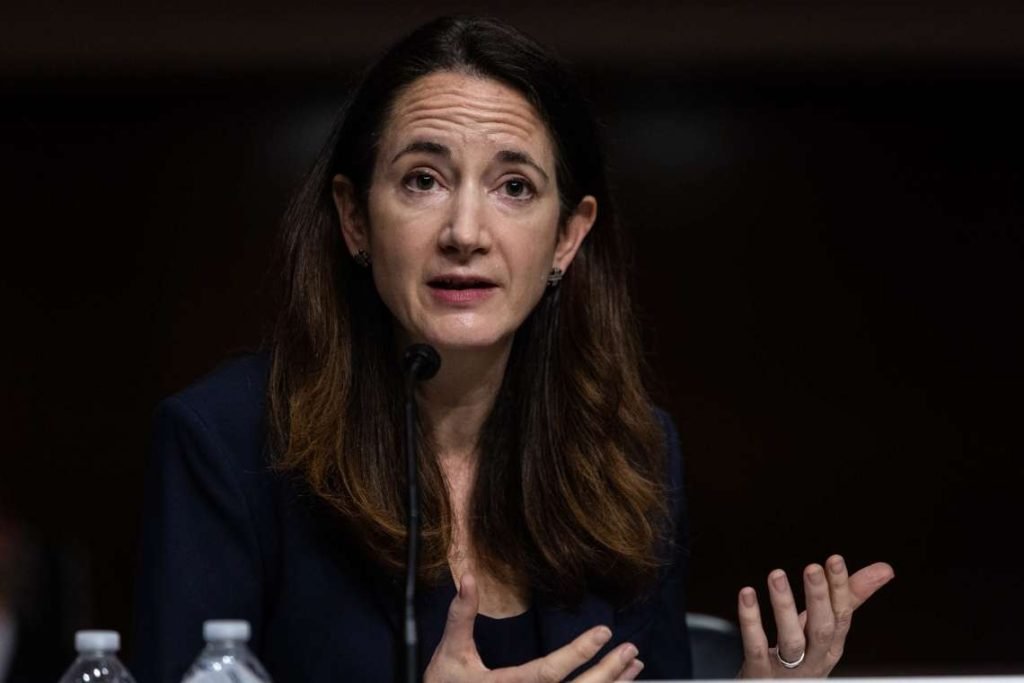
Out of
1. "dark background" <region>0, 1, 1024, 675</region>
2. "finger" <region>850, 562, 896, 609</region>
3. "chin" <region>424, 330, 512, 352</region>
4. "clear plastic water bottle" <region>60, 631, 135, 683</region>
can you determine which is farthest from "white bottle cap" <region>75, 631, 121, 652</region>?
"dark background" <region>0, 1, 1024, 675</region>

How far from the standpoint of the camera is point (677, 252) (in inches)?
202

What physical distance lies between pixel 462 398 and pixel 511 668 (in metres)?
0.56

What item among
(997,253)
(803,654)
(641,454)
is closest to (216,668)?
(803,654)

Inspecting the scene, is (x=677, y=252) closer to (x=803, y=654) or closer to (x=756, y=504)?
(x=756, y=504)

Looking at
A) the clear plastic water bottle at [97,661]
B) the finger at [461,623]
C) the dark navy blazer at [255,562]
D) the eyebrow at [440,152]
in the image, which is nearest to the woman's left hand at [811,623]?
the dark navy blazer at [255,562]

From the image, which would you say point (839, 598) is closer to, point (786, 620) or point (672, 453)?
point (786, 620)

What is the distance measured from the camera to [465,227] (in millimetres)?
1943

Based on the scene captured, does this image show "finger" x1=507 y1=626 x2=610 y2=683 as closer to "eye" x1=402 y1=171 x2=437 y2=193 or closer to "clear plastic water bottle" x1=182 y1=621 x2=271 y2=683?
"clear plastic water bottle" x1=182 y1=621 x2=271 y2=683

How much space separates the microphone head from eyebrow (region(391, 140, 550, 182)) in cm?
43

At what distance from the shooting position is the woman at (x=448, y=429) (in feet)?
6.31

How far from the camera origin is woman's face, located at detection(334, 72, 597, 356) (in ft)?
6.48

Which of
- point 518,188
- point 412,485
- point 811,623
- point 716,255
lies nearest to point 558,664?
point 412,485

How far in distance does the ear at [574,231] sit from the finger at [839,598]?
535 mm

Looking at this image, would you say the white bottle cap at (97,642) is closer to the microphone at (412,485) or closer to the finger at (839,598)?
the microphone at (412,485)
